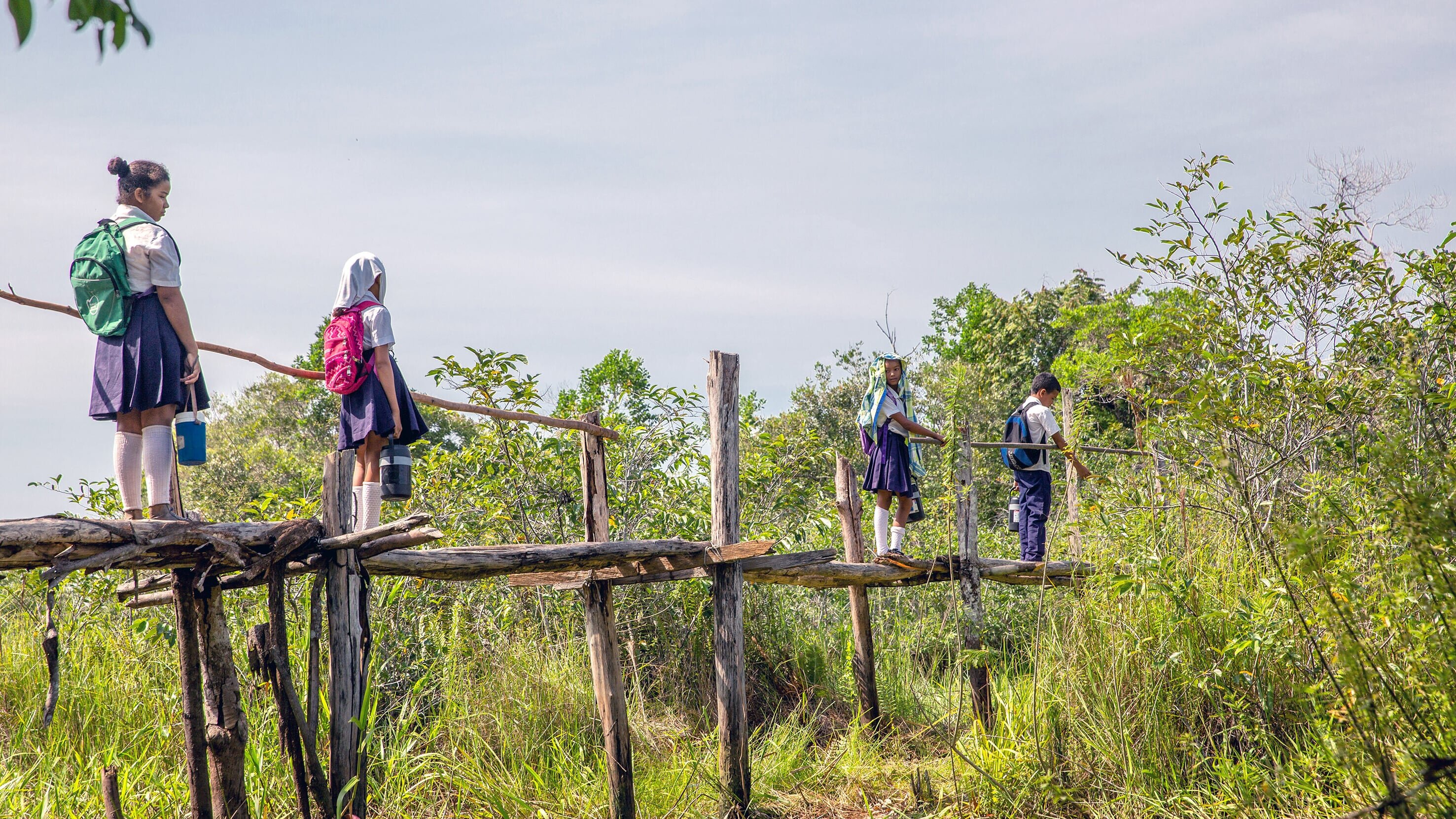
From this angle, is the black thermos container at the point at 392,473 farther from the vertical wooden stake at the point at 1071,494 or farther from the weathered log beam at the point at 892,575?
the vertical wooden stake at the point at 1071,494

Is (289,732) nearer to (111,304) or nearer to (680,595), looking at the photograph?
(111,304)

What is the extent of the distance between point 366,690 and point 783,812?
265cm

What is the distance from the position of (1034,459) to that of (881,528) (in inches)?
50.0

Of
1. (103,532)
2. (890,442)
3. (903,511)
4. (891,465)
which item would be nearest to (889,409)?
(890,442)

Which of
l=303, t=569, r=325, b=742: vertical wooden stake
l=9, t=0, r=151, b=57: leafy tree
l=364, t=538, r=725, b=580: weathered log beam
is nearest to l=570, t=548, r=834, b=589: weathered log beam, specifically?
l=364, t=538, r=725, b=580: weathered log beam

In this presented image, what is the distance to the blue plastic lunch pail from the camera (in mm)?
4320

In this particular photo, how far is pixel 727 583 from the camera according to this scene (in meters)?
6.00

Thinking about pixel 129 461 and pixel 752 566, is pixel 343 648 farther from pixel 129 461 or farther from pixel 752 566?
pixel 752 566

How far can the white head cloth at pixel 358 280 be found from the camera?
5047 mm

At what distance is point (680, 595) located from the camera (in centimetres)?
770

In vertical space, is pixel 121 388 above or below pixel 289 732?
above

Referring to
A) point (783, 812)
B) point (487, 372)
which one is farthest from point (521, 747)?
point (487, 372)

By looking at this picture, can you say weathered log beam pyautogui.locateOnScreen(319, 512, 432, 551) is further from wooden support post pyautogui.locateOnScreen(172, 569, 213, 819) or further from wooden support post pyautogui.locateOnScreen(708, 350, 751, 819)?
wooden support post pyautogui.locateOnScreen(708, 350, 751, 819)

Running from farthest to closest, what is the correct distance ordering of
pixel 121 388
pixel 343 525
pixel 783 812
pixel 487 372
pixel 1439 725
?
pixel 487 372 → pixel 783 812 → pixel 343 525 → pixel 121 388 → pixel 1439 725
